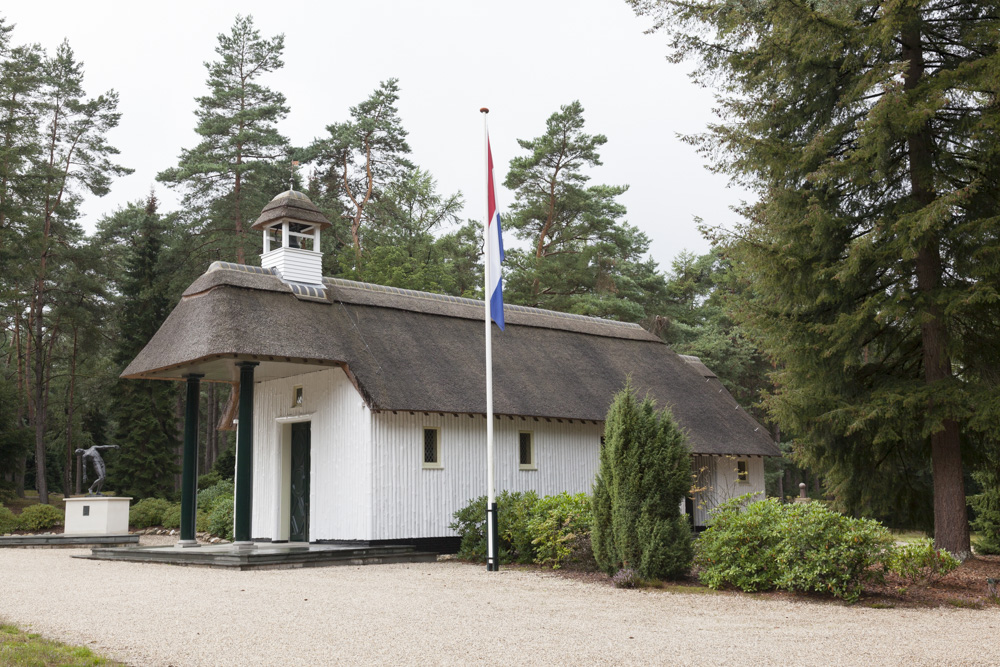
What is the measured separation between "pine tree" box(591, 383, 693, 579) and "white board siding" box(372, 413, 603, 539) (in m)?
5.29

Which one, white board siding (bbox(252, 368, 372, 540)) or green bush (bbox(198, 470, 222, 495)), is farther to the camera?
green bush (bbox(198, 470, 222, 495))

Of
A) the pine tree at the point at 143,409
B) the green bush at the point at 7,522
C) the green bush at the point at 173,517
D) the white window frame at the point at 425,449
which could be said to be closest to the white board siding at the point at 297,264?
the white window frame at the point at 425,449

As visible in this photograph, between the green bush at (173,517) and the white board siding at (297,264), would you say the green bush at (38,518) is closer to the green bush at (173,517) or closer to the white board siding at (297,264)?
the green bush at (173,517)

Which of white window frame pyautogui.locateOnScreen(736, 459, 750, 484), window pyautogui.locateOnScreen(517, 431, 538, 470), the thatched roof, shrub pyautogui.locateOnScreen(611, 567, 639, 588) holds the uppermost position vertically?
the thatched roof

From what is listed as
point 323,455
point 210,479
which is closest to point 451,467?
point 323,455

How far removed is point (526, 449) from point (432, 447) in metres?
2.56

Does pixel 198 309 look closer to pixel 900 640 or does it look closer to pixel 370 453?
pixel 370 453

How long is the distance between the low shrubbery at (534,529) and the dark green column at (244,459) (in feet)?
12.7

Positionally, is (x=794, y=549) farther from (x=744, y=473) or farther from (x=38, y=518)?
(x=38, y=518)

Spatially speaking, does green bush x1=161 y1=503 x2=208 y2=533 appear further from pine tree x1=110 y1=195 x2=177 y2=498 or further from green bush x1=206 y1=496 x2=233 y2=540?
pine tree x1=110 y1=195 x2=177 y2=498

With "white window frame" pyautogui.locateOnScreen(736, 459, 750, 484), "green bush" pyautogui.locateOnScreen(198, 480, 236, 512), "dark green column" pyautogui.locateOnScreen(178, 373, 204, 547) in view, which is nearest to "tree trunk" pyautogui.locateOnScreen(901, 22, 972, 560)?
"white window frame" pyautogui.locateOnScreen(736, 459, 750, 484)

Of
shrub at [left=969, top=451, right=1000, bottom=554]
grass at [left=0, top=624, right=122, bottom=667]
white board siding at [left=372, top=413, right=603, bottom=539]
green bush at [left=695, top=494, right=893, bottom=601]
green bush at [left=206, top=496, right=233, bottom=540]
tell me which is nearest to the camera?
grass at [left=0, top=624, right=122, bottom=667]

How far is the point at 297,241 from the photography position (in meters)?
19.1

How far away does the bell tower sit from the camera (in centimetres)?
1822
